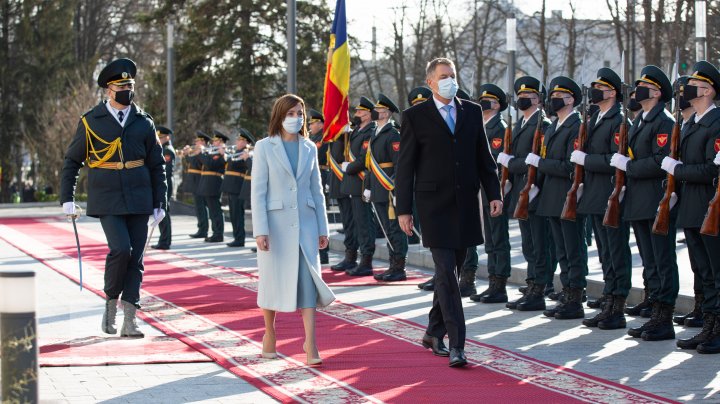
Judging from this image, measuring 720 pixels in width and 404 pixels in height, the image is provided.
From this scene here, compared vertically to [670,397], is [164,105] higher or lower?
higher

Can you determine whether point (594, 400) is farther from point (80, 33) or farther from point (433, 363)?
point (80, 33)

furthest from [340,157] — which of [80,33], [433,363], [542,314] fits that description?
[80,33]

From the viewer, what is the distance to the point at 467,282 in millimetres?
14062

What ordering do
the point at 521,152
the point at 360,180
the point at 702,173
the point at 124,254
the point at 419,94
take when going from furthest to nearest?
the point at 360,180 < the point at 419,94 < the point at 521,152 < the point at 124,254 < the point at 702,173

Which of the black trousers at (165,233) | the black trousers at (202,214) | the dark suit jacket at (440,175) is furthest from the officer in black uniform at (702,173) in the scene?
the black trousers at (202,214)

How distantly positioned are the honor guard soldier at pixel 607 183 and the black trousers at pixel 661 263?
33 centimetres

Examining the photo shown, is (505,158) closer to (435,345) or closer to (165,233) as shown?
(435,345)

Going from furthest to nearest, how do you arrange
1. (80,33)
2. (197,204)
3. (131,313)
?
1. (80,33)
2. (197,204)
3. (131,313)

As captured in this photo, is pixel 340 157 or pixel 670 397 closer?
pixel 670 397

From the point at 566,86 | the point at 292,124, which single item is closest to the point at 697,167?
the point at 566,86

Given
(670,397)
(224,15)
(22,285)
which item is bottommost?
(670,397)

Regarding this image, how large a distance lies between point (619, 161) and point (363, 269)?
6.25m

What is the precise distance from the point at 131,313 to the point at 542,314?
155 inches

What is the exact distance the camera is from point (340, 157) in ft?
56.9
